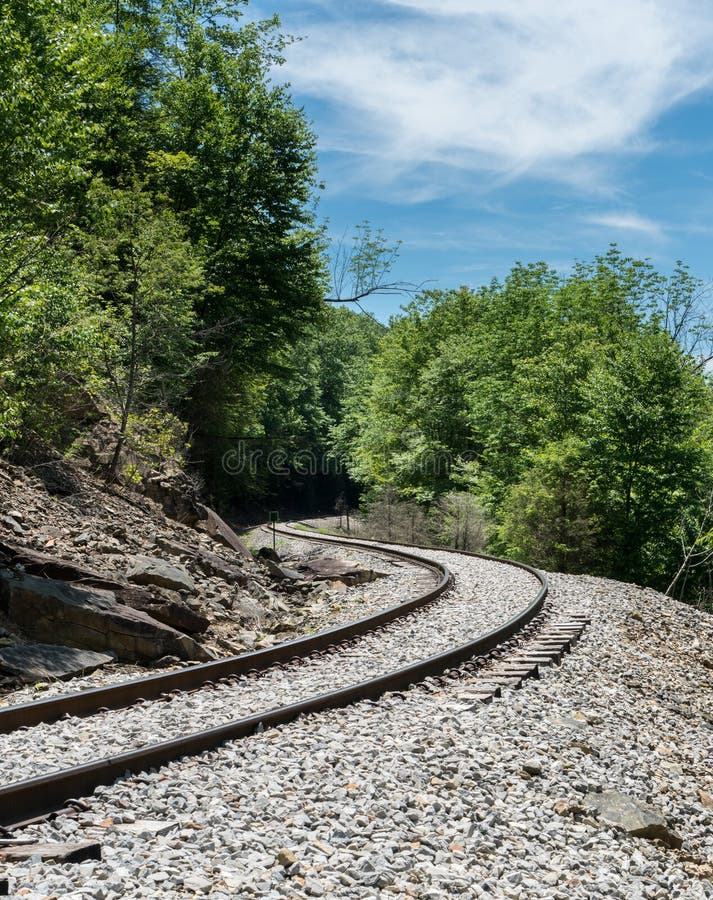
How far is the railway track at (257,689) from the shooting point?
521cm

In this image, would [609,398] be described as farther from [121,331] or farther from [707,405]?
[121,331]

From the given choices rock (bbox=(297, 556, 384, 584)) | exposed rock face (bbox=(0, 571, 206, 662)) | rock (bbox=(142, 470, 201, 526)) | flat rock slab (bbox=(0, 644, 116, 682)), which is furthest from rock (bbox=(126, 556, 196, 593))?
rock (bbox=(297, 556, 384, 584))

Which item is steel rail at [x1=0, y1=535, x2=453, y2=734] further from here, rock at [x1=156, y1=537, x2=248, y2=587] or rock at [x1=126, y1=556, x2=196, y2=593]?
rock at [x1=156, y1=537, x2=248, y2=587]

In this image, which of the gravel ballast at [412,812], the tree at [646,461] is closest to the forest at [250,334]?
the tree at [646,461]

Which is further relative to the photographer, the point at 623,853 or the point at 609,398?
the point at 609,398

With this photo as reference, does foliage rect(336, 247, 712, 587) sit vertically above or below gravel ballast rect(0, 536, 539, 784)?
above

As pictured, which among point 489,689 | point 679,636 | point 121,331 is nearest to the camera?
point 489,689

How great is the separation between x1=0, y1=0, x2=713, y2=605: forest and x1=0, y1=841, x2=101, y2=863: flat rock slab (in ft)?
24.6

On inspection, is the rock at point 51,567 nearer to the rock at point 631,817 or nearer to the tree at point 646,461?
the rock at point 631,817

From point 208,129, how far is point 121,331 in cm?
1529

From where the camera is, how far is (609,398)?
27547mm

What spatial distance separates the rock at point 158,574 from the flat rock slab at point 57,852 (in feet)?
25.8

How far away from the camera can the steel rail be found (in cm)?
650

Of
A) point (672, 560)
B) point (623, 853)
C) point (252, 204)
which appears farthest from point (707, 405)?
point (623, 853)
